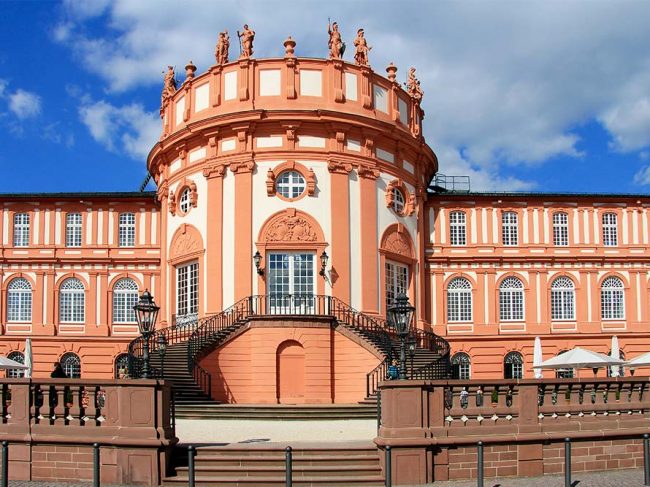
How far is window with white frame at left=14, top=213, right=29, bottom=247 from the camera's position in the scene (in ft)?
141

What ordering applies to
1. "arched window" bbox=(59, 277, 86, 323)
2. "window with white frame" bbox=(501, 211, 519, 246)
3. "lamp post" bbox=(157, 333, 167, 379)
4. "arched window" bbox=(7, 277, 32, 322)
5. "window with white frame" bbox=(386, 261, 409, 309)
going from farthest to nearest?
"window with white frame" bbox=(501, 211, 519, 246)
"arched window" bbox=(59, 277, 86, 323)
"arched window" bbox=(7, 277, 32, 322)
"window with white frame" bbox=(386, 261, 409, 309)
"lamp post" bbox=(157, 333, 167, 379)

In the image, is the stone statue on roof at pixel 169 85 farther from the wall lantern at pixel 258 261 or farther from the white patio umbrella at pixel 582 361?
the white patio umbrella at pixel 582 361

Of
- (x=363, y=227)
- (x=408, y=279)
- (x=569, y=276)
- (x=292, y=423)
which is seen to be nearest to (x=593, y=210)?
(x=569, y=276)

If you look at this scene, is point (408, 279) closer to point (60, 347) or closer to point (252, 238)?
point (252, 238)

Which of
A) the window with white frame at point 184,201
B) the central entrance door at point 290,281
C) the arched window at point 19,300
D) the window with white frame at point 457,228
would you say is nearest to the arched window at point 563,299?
the window with white frame at point 457,228

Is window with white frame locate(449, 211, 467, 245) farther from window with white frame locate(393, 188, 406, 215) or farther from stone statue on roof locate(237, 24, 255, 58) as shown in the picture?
stone statue on roof locate(237, 24, 255, 58)

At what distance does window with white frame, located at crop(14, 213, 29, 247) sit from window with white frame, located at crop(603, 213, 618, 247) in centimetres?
2831

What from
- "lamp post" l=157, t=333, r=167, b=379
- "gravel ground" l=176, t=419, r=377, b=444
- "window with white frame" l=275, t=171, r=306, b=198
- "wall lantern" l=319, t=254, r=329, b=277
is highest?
"window with white frame" l=275, t=171, r=306, b=198

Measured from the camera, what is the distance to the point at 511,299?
43.2 meters

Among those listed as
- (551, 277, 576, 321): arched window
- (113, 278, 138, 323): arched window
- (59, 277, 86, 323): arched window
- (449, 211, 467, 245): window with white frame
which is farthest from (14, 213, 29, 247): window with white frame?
(551, 277, 576, 321): arched window

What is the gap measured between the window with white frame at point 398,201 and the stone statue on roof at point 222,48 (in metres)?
8.82

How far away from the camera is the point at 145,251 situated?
141ft

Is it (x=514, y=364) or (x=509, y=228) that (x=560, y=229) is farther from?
(x=514, y=364)

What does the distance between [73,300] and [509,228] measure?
21502 mm
